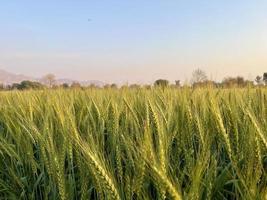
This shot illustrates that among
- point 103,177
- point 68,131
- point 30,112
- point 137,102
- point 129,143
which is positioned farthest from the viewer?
point 137,102

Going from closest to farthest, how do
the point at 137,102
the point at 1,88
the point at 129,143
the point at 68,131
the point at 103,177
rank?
1. the point at 103,177
2. the point at 129,143
3. the point at 68,131
4. the point at 137,102
5. the point at 1,88

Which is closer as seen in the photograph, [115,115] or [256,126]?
[256,126]

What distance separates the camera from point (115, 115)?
1.41 meters

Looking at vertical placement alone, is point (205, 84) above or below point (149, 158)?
above

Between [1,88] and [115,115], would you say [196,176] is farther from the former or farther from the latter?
[1,88]

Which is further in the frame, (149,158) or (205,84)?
(205,84)

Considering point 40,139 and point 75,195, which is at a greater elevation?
point 40,139

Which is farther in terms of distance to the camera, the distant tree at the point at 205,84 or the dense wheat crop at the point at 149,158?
the distant tree at the point at 205,84

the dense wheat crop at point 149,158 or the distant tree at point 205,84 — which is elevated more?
the distant tree at point 205,84

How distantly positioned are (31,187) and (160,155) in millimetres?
850

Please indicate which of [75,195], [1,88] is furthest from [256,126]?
[1,88]

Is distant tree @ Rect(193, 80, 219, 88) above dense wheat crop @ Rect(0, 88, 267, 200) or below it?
above

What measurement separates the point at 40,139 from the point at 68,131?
146 millimetres

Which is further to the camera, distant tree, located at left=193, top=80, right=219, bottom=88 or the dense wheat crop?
distant tree, located at left=193, top=80, right=219, bottom=88
